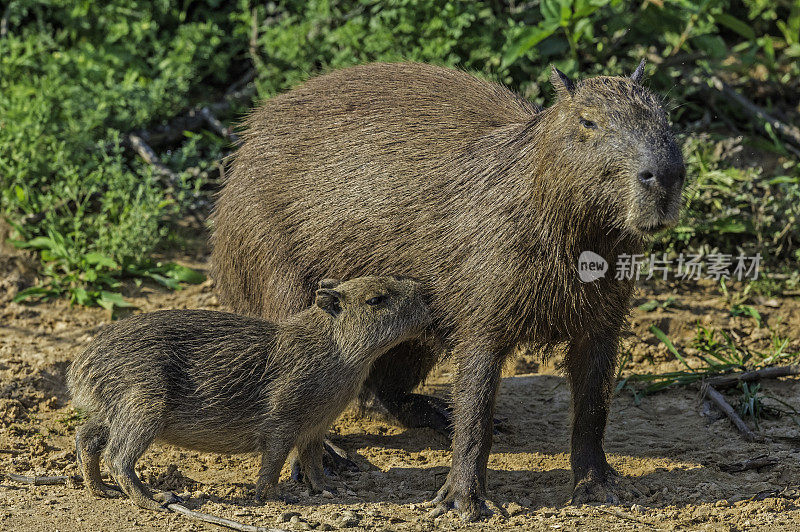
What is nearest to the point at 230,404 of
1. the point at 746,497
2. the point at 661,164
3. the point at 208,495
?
the point at 208,495

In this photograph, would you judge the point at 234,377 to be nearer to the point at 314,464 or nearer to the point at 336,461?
the point at 314,464

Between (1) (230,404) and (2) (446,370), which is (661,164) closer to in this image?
(1) (230,404)

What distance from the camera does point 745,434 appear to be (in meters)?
5.19

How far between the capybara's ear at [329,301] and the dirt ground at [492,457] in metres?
0.80

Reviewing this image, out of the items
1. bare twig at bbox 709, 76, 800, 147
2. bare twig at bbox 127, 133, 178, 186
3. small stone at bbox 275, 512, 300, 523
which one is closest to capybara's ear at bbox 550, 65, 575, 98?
small stone at bbox 275, 512, 300, 523

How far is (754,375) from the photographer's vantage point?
562cm

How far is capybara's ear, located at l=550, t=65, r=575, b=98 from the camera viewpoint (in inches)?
165

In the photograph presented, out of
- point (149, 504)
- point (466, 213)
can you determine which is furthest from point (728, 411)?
point (149, 504)

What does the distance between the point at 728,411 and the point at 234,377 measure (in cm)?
255

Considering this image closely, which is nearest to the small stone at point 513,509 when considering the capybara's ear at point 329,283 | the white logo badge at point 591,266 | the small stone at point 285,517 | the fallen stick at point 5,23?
the small stone at point 285,517

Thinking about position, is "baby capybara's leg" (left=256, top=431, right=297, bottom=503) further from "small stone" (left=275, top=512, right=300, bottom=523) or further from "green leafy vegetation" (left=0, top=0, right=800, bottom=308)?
"green leafy vegetation" (left=0, top=0, right=800, bottom=308)

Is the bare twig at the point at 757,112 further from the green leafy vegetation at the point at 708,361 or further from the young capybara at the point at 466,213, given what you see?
the young capybara at the point at 466,213

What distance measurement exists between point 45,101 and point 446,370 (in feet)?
10.6

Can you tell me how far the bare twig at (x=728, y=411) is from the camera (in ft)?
17.0
